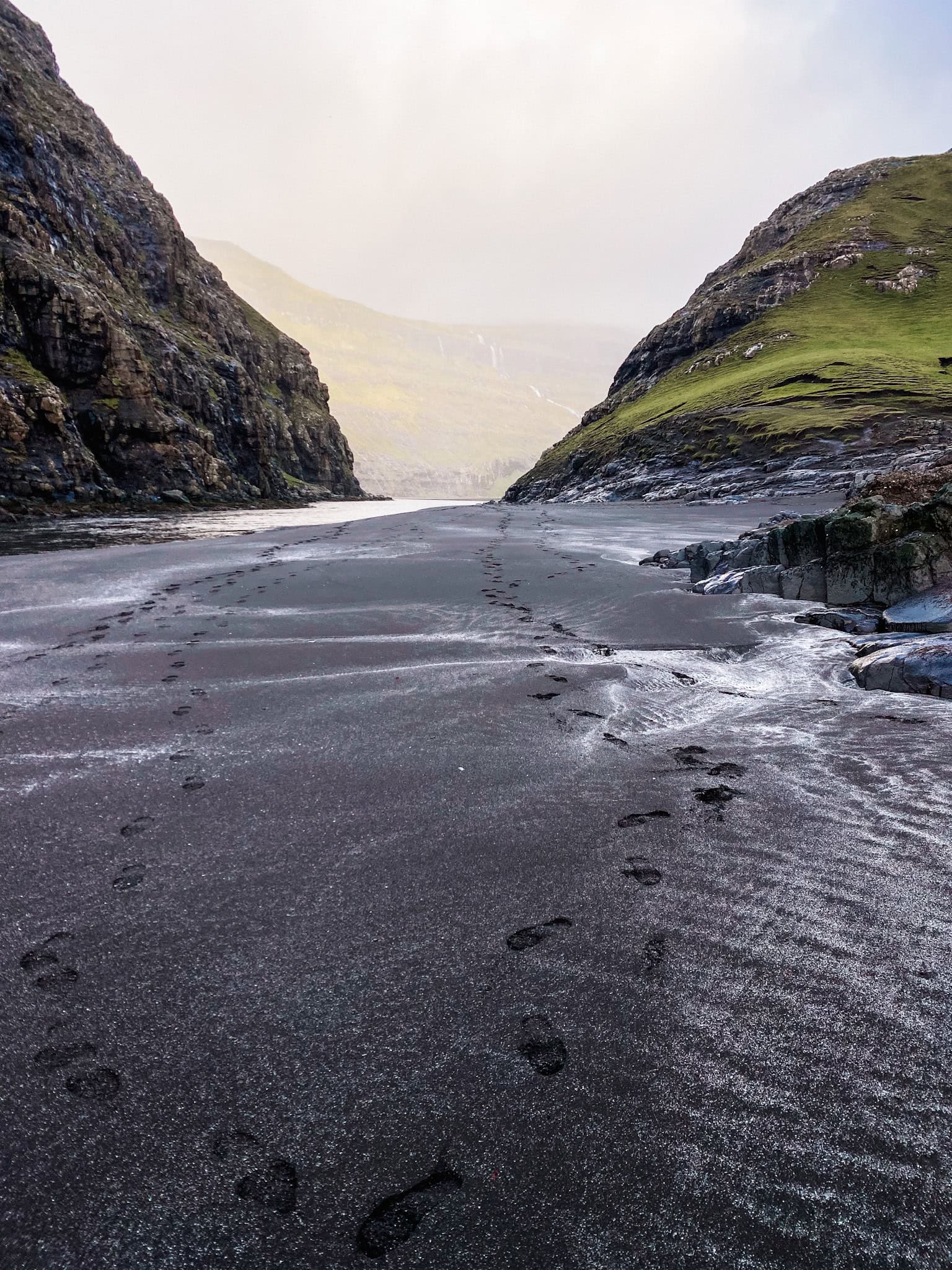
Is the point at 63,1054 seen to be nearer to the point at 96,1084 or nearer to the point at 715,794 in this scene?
the point at 96,1084

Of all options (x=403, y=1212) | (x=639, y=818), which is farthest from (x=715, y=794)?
(x=403, y=1212)

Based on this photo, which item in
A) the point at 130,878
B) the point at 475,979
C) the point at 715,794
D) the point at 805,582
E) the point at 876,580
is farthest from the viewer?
the point at 805,582

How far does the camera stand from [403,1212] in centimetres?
165

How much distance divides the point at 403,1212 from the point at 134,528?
30.3 m

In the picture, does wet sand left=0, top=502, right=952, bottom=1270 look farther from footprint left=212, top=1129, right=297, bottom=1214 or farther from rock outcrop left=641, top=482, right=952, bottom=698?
rock outcrop left=641, top=482, right=952, bottom=698

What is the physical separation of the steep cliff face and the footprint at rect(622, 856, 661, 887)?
41.6 m

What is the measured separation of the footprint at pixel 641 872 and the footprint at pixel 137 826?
2686mm

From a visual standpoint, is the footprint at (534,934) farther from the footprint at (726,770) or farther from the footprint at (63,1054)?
the footprint at (726,770)

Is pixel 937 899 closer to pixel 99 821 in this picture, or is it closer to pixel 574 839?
pixel 574 839

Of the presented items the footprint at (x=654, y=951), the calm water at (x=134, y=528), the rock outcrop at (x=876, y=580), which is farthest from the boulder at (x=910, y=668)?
the calm water at (x=134, y=528)

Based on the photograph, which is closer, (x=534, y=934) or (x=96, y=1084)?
(x=96, y=1084)

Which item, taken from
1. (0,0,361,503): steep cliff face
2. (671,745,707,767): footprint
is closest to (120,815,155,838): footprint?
(671,745,707,767): footprint

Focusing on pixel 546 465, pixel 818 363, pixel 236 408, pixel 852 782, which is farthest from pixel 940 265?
pixel 852 782

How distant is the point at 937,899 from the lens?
2967mm
